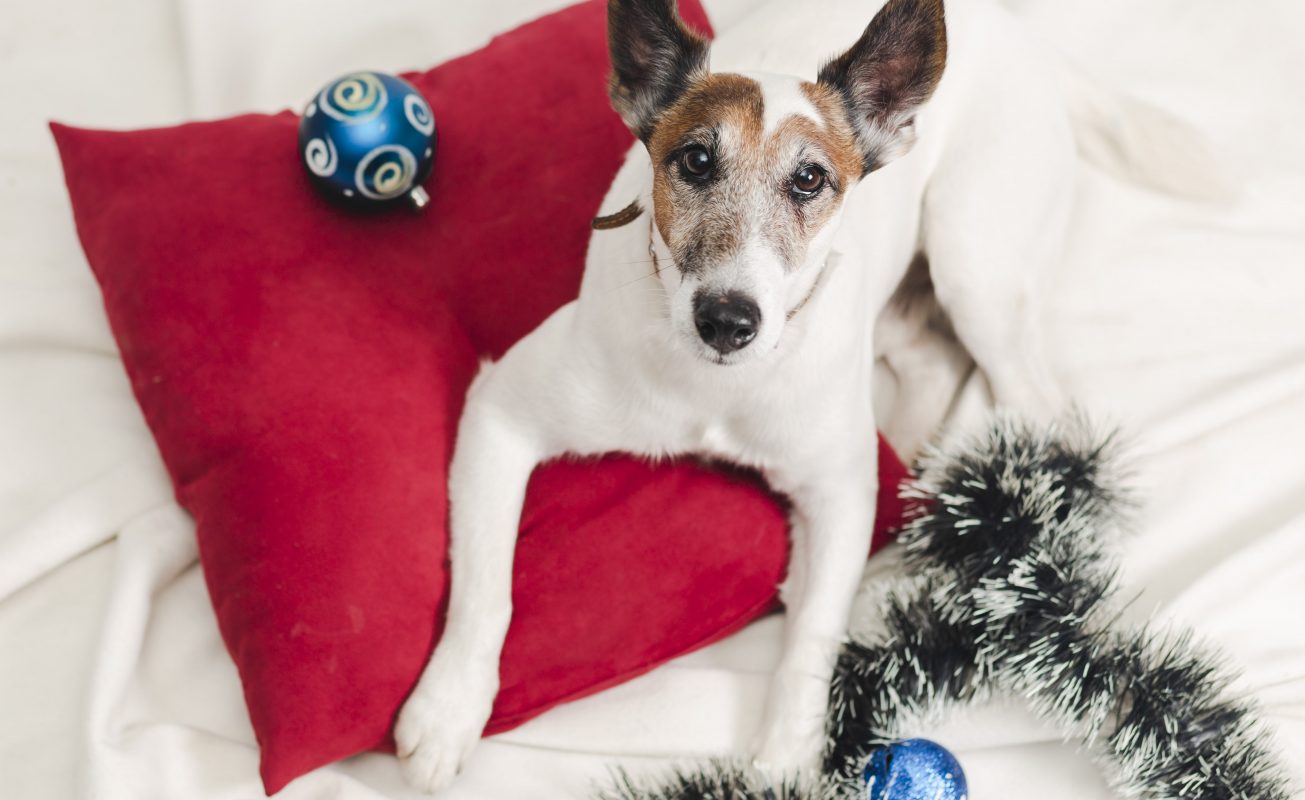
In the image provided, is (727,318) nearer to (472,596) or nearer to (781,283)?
(781,283)

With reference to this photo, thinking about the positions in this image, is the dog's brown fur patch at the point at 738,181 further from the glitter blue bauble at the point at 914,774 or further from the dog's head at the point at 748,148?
the glitter blue bauble at the point at 914,774

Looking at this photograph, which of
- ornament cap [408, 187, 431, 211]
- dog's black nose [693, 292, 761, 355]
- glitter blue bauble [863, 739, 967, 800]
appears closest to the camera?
dog's black nose [693, 292, 761, 355]

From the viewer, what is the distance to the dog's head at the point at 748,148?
1809mm

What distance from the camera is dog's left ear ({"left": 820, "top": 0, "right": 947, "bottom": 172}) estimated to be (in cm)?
187

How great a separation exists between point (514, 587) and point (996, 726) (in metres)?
0.97

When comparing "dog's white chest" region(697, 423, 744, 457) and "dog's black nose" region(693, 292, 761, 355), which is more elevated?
"dog's black nose" region(693, 292, 761, 355)

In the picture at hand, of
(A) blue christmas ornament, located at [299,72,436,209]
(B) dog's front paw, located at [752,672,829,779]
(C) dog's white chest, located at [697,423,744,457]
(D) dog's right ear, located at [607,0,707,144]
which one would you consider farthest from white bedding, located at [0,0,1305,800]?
(D) dog's right ear, located at [607,0,707,144]

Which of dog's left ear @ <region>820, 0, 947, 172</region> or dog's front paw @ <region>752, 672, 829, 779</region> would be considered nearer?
dog's left ear @ <region>820, 0, 947, 172</region>

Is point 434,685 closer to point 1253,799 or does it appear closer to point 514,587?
point 514,587

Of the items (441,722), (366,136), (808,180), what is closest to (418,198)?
(366,136)

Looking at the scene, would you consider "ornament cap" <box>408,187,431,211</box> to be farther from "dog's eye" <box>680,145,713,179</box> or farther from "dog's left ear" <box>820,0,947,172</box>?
"dog's left ear" <box>820,0,947,172</box>

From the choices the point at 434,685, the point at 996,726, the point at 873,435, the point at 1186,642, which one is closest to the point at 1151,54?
the point at 873,435

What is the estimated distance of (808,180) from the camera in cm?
190

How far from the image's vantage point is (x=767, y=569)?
234cm
